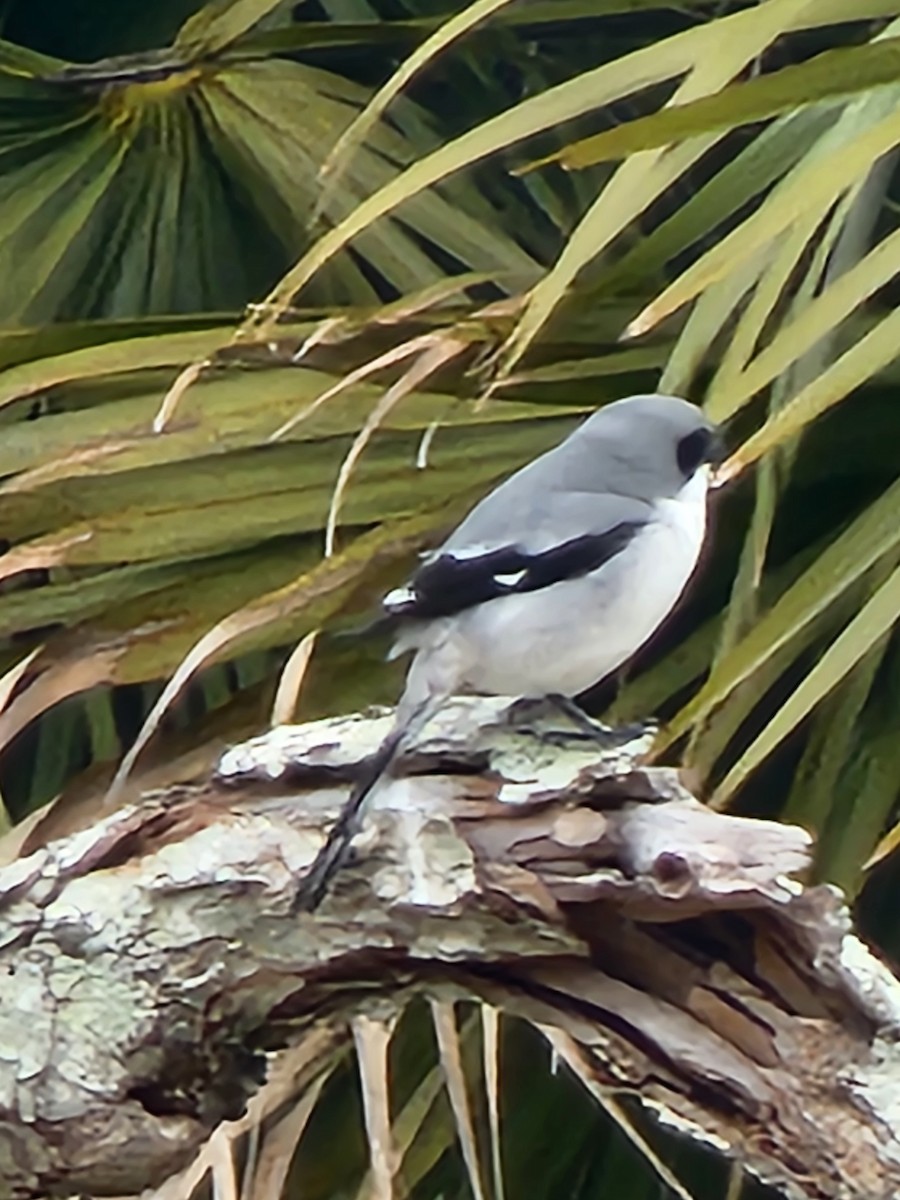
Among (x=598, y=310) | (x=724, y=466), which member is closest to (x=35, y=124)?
(x=598, y=310)

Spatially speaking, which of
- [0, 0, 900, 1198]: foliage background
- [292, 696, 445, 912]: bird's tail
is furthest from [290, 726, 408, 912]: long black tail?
[0, 0, 900, 1198]: foliage background

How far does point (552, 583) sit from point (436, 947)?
0.13 m

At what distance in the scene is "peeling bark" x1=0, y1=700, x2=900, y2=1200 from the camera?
56 centimetres

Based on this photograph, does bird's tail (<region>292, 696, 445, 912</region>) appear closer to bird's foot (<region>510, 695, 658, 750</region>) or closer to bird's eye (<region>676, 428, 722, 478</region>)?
bird's foot (<region>510, 695, 658, 750</region>)

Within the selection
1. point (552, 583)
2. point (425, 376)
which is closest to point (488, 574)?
point (552, 583)

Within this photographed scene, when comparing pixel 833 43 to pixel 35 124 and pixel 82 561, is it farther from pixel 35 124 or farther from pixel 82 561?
pixel 82 561

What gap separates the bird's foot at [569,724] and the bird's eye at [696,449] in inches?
3.6

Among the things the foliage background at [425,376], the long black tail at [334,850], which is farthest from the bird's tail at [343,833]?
the foliage background at [425,376]

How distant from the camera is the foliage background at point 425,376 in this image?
0.67 m

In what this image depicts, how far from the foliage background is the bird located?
1.5 inches

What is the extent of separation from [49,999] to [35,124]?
0.56 metres

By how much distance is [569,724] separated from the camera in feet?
2.20

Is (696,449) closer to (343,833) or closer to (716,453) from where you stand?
(716,453)

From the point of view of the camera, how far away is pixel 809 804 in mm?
822
